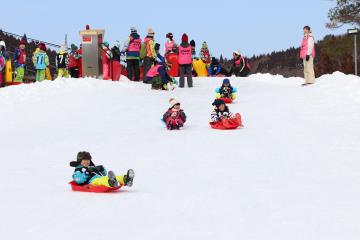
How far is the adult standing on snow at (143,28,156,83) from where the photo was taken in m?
26.2

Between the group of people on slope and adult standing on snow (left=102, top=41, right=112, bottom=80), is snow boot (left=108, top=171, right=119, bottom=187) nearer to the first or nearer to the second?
the group of people on slope

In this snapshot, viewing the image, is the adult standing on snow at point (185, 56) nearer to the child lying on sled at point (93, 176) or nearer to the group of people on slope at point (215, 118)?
the group of people on slope at point (215, 118)

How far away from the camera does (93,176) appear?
8.45 meters

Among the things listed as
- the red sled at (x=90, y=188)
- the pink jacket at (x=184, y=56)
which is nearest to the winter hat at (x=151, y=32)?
the pink jacket at (x=184, y=56)

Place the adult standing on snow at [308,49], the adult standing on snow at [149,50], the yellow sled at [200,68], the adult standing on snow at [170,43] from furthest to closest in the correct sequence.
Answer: the yellow sled at [200,68], the adult standing on snow at [170,43], the adult standing on snow at [149,50], the adult standing on snow at [308,49]

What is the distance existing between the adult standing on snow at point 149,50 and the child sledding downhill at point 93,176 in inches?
692

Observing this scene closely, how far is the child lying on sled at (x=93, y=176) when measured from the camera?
8070mm

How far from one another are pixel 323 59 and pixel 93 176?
50007mm

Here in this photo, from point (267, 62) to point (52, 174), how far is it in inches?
2864

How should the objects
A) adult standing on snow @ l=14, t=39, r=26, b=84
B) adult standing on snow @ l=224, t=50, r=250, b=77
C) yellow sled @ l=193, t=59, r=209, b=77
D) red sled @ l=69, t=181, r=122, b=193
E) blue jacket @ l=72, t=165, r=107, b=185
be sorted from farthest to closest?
yellow sled @ l=193, t=59, r=209, b=77, adult standing on snow @ l=224, t=50, r=250, b=77, adult standing on snow @ l=14, t=39, r=26, b=84, blue jacket @ l=72, t=165, r=107, b=185, red sled @ l=69, t=181, r=122, b=193

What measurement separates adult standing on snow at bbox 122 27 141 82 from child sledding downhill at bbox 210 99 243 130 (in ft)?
40.3

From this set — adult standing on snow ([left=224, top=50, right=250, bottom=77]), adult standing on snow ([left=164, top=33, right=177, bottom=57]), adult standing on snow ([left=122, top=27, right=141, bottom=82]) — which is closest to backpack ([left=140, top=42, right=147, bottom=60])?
adult standing on snow ([left=122, top=27, right=141, bottom=82])

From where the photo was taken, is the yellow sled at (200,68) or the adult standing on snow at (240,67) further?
the yellow sled at (200,68)

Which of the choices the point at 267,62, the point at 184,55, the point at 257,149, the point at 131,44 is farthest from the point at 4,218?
the point at 267,62
